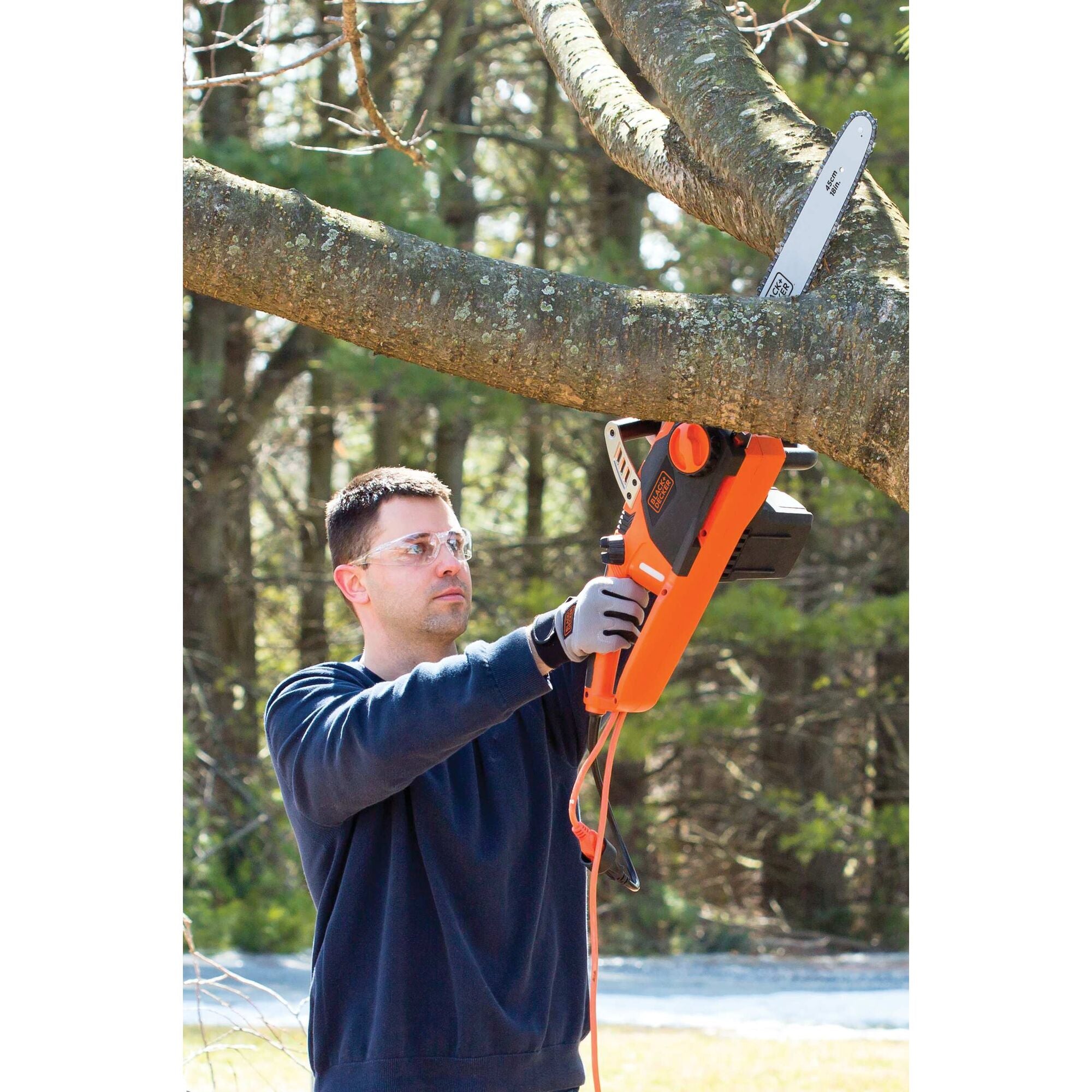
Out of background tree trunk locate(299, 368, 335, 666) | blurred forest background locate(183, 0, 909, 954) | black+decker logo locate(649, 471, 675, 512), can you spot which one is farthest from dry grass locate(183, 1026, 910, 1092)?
background tree trunk locate(299, 368, 335, 666)

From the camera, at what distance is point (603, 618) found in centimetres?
162

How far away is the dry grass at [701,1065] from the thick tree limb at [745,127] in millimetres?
3793

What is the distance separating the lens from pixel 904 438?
4.42ft

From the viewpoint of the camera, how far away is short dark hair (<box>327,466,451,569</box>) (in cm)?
208

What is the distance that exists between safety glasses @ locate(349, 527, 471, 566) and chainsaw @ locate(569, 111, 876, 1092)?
0.33 meters

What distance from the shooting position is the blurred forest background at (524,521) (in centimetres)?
798

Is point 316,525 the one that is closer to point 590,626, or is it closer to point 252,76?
point 252,76

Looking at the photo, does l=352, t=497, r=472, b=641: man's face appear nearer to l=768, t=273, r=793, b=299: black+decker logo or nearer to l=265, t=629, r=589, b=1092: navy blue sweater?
l=265, t=629, r=589, b=1092: navy blue sweater

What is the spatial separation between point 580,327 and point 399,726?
1.92 feet

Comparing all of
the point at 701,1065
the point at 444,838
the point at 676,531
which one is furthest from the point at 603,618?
the point at 701,1065
